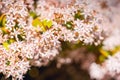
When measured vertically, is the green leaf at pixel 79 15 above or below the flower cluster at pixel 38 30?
above

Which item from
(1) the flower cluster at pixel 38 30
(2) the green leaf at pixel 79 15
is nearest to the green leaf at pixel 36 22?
(1) the flower cluster at pixel 38 30

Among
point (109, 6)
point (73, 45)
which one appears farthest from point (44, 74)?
point (109, 6)

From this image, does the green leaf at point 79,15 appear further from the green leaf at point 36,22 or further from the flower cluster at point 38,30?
the green leaf at point 36,22

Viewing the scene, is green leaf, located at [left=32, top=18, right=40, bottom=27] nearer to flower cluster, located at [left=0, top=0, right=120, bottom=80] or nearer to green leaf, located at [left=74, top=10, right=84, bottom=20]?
flower cluster, located at [left=0, top=0, right=120, bottom=80]

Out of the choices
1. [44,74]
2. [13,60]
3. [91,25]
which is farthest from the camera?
[44,74]

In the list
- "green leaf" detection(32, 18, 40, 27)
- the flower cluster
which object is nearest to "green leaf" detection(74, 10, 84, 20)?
the flower cluster

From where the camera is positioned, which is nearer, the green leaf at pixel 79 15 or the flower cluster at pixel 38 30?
the flower cluster at pixel 38 30

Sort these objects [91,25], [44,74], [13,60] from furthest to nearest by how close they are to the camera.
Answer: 1. [44,74]
2. [91,25]
3. [13,60]

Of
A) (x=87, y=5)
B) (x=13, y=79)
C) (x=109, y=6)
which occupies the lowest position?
(x=13, y=79)

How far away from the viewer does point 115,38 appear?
1586 millimetres

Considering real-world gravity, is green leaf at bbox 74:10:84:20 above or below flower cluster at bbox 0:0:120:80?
above

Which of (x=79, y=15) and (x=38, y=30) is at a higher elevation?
(x=79, y=15)

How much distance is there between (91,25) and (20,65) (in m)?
0.30

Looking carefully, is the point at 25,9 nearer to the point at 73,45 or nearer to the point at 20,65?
the point at 20,65
